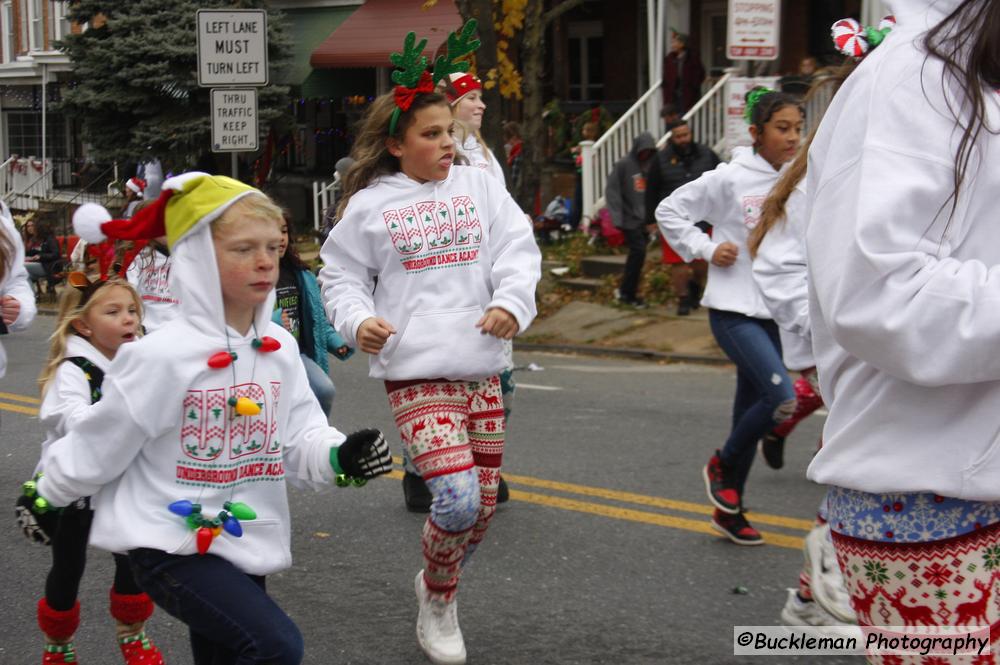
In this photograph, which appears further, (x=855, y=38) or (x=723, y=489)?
(x=723, y=489)

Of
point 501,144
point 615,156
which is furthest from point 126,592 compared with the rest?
point 615,156

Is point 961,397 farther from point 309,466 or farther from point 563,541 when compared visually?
point 563,541

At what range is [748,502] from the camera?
21.9ft

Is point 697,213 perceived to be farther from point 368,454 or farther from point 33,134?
point 33,134

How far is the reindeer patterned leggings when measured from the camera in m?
2.36

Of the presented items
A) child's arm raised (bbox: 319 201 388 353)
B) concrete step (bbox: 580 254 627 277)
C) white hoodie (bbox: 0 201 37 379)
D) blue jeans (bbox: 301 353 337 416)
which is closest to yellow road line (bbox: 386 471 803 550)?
blue jeans (bbox: 301 353 337 416)

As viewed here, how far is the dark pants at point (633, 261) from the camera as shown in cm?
1468

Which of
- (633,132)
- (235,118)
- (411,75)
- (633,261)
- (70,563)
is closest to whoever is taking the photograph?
(70,563)

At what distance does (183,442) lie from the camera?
11.0ft

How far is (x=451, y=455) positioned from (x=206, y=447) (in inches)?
48.0

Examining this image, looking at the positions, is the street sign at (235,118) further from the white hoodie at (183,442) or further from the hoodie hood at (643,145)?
the white hoodie at (183,442)

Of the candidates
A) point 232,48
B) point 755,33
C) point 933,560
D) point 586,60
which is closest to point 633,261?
point 755,33

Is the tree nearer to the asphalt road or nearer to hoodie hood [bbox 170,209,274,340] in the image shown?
the asphalt road

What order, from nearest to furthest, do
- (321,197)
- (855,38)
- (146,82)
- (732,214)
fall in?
(855,38) → (732,214) → (146,82) → (321,197)
